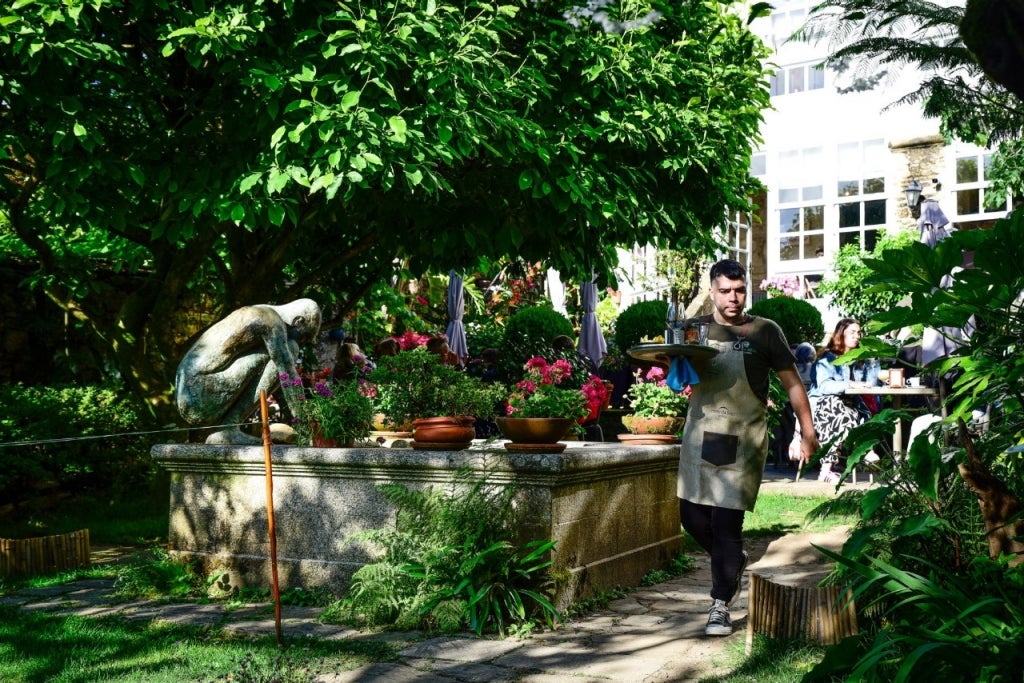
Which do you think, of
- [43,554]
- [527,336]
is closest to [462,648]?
[43,554]

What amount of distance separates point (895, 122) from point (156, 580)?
2425 centimetres

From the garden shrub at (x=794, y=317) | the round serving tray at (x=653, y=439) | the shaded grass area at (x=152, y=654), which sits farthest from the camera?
the garden shrub at (x=794, y=317)

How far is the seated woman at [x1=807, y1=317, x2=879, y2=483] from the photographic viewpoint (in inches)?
465

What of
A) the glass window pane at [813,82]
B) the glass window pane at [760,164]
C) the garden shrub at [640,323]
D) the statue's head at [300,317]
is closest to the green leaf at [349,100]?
the statue's head at [300,317]

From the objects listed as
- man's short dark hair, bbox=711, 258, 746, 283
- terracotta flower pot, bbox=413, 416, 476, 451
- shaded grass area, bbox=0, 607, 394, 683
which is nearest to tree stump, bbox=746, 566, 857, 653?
man's short dark hair, bbox=711, 258, 746, 283

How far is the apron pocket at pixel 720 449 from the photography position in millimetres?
5320

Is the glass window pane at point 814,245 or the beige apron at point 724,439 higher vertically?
the glass window pane at point 814,245

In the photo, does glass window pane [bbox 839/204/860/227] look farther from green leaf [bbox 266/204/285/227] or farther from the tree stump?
the tree stump

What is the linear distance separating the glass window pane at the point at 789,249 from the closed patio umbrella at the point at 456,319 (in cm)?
1494

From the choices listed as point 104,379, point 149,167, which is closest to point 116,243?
point 104,379

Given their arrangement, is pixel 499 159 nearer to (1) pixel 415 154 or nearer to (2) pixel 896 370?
(1) pixel 415 154

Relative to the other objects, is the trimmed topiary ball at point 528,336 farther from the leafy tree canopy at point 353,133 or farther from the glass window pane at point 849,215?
the glass window pane at point 849,215

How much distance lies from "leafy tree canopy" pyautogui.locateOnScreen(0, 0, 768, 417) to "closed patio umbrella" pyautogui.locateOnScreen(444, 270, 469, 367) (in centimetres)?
412

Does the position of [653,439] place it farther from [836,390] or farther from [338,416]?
[836,390]
